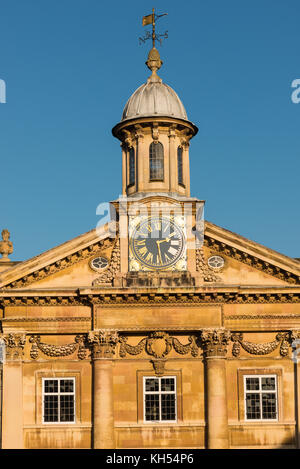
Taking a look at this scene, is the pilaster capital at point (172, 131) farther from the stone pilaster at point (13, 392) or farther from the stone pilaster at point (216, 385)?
the stone pilaster at point (13, 392)

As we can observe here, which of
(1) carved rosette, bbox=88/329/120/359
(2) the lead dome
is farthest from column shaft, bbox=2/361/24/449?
(2) the lead dome

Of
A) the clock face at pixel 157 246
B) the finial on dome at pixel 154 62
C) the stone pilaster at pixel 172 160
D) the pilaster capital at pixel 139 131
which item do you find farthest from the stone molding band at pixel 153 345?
the finial on dome at pixel 154 62

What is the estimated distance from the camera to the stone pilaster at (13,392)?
148ft

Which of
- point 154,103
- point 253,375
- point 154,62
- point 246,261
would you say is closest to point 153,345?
point 253,375

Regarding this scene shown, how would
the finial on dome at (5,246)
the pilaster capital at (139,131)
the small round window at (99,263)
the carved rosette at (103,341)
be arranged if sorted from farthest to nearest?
the pilaster capital at (139,131) < the finial on dome at (5,246) < the small round window at (99,263) < the carved rosette at (103,341)

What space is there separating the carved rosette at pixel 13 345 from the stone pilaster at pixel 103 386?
3127 mm

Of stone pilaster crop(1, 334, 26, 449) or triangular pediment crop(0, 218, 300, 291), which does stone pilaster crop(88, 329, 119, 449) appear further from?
stone pilaster crop(1, 334, 26, 449)

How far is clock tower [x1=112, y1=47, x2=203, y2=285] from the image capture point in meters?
46.6

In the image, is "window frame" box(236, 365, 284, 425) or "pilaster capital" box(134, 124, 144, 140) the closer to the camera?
"window frame" box(236, 365, 284, 425)

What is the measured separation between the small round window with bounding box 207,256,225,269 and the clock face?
1376 mm

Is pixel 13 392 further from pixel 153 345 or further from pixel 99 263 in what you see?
pixel 99 263

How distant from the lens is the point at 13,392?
45438 millimetres

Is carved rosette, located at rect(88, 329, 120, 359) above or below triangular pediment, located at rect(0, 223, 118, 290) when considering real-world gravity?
below
